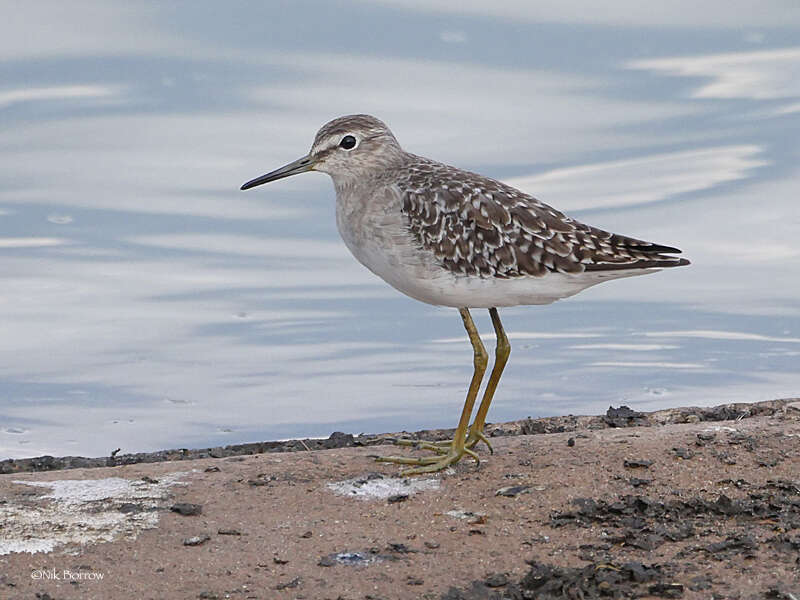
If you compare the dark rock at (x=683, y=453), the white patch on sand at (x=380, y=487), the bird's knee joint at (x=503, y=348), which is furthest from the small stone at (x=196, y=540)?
the dark rock at (x=683, y=453)

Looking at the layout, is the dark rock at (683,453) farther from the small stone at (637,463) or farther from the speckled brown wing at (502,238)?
the speckled brown wing at (502,238)

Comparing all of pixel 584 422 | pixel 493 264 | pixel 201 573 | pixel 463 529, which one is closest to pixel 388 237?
pixel 493 264

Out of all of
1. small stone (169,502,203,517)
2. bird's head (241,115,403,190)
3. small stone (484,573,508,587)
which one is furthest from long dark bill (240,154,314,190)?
small stone (484,573,508,587)

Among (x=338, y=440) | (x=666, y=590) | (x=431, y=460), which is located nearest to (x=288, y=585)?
(x=666, y=590)

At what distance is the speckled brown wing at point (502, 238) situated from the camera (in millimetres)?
9406

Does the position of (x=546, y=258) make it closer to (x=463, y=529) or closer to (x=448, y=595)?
(x=463, y=529)

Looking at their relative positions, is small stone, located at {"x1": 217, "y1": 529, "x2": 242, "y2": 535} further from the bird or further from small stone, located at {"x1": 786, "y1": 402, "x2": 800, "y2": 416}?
small stone, located at {"x1": 786, "y1": 402, "x2": 800, "y2": 416}

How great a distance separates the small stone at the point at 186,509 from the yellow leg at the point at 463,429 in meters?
1.65

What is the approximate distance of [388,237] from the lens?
9422 mm

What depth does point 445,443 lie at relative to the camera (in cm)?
1044

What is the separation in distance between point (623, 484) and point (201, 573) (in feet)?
10.4

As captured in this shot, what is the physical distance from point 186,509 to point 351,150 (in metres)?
3.22

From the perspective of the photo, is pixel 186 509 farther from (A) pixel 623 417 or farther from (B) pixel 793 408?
(B) pixel 793 408

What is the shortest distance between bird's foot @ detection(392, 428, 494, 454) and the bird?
2 centimetres
